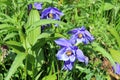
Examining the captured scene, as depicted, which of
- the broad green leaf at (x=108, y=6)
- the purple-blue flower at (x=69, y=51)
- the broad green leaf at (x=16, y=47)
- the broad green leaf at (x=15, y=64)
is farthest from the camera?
the broad green leaf at (x=108, y=6)

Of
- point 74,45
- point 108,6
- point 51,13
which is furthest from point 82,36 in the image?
point 108,6

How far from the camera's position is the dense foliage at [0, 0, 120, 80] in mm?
1816

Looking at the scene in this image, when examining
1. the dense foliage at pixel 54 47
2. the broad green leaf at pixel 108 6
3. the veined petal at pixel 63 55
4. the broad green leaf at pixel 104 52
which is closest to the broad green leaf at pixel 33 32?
the dense foliage at pixel 54 47

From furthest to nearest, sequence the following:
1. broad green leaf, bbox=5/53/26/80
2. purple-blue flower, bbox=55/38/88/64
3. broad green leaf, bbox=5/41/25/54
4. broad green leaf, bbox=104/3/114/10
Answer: broad green leaf, bbox=104/3/114/10 → broad green leaf, bbox=5/41/25/54 → purple-blue flower, bbox=55/38/88/64 → broad green leaf, bbox=5/53/26/80

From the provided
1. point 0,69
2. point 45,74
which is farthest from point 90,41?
point 0,69

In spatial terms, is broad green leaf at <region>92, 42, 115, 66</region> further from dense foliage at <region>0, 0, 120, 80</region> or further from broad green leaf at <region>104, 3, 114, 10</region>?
broad green leaf at <region>104, 3, 114, 10</region>

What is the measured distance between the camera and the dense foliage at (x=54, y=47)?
1.82m

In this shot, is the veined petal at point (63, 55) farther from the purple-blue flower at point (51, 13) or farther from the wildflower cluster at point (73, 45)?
the purple-blue flower at point (51, 13)

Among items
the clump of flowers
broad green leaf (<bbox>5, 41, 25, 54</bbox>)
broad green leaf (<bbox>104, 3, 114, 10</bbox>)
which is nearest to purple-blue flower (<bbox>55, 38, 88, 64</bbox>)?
the clump of flowers

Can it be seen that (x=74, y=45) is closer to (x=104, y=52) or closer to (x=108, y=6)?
(x=104, y=52)

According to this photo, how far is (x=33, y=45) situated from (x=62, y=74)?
29 cm

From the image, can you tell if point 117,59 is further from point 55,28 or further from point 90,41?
point 55,28

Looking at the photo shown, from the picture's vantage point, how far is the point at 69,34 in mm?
2008

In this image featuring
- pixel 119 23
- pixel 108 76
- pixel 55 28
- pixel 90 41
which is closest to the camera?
pixel 90 41
